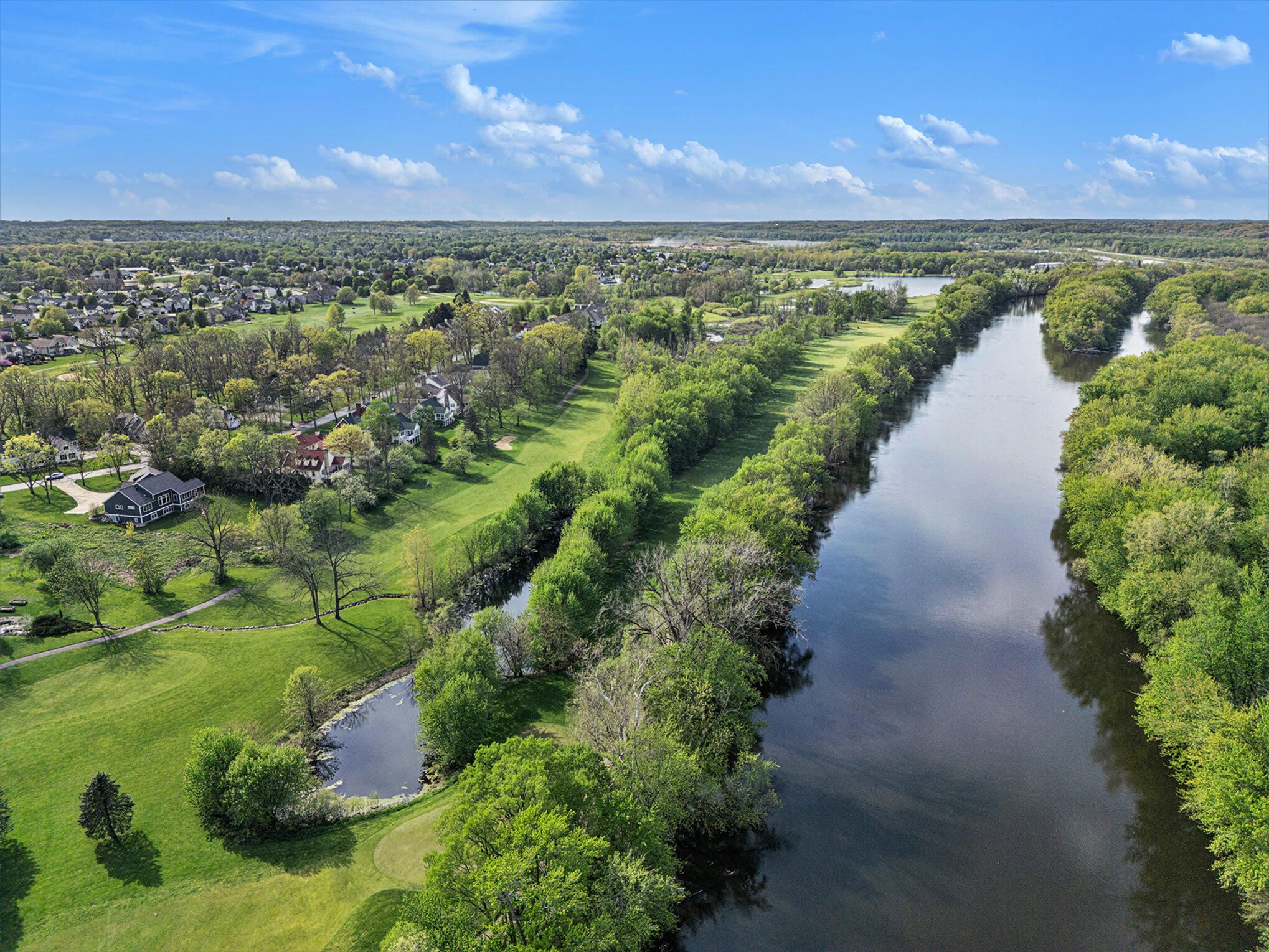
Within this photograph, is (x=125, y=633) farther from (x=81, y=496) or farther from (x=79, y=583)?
(x=81, y=496)

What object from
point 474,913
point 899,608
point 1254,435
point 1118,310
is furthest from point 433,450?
point 1118,310

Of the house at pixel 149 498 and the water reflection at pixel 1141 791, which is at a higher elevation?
the house at pixel 149 498

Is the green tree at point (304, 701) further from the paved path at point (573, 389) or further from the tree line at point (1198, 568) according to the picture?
the paved path at point (573, 389)

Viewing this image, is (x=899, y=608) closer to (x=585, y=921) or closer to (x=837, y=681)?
(x=837, y=681)

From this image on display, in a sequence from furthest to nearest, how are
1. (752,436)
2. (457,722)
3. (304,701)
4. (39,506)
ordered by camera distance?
(752,436)
(39,506)
(304,701)
(457,722)

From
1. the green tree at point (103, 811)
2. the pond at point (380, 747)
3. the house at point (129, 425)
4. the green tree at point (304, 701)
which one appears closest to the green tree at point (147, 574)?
the green tree at point (304, 701)

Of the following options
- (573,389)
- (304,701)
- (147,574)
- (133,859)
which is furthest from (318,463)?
(573,389)

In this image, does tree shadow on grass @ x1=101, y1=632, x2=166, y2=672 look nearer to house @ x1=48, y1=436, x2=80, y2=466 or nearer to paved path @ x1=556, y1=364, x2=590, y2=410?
house @ x1=48, y1=436, x2=80, y2=466
